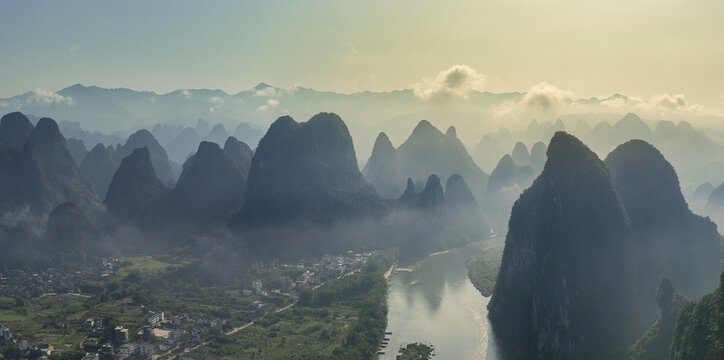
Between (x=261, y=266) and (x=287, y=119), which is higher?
(x=287, y=119)

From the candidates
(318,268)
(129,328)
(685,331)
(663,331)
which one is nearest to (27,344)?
(129,328)

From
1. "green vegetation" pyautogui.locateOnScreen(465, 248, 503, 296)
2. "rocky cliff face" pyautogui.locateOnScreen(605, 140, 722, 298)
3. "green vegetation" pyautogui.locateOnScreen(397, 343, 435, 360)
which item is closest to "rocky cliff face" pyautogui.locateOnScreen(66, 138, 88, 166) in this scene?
"green vegetation" pyautogui.locateOnScreen(465, 248, 503, 296)

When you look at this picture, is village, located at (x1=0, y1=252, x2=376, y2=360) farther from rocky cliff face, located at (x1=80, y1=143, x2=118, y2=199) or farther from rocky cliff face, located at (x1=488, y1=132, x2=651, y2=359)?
rocky cliff face, located at (x1=80, y1=143, x2=118, y2=199)

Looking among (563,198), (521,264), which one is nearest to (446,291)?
(521,264)

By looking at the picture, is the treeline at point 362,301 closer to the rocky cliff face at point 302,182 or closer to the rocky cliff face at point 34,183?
the rocky cliff face at point 302,182

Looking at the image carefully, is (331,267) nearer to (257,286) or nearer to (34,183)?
(257,286)

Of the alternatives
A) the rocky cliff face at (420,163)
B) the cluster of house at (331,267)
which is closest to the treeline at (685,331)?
the cluster of house at (331,267)

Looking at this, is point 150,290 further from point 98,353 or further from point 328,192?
point 328,192

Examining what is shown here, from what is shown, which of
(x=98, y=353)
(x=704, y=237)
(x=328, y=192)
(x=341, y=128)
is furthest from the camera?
(x=341, y=128)
